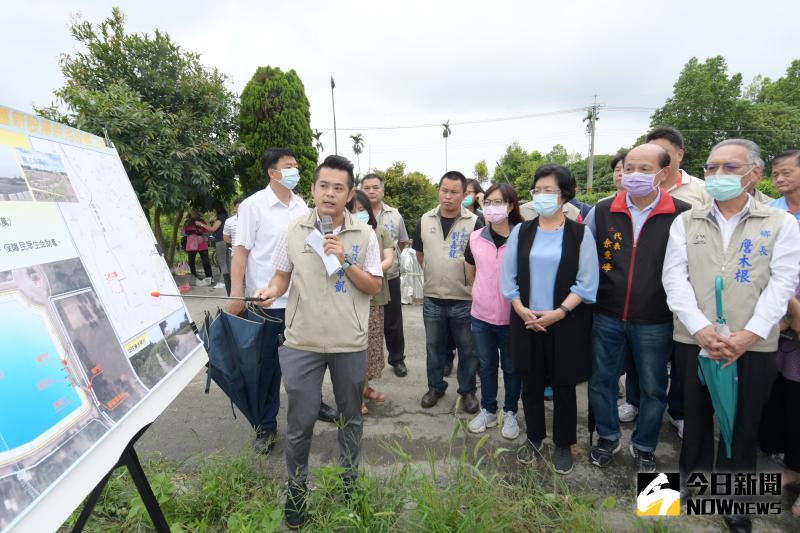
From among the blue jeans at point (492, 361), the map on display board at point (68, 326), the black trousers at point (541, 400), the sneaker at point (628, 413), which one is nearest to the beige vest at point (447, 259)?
the blue jeans at point (492, 361)

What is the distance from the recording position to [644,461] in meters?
2.51

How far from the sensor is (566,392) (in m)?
2.48

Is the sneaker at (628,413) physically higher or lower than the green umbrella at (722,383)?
lower

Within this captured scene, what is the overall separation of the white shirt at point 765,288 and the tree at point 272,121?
31.2 feet

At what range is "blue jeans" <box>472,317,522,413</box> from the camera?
2.91 m

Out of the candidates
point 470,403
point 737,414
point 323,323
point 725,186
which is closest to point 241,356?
point 323,323

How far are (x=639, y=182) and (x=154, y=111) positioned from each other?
9.48 meters

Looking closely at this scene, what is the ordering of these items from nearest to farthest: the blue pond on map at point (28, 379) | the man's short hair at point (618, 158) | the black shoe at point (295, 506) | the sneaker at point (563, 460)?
the blue pond on map at point (28, 379) → the black shoe at point (295, 506) → the sneaker at point (563, 460) → the man's short hair at point (618, 158)

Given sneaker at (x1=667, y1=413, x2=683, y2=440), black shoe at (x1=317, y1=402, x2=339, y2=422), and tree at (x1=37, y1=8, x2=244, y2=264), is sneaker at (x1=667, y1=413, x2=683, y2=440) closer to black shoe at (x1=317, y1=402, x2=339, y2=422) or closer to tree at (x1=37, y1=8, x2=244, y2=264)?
black shoe at (x1=317, y1=402, x2=339, y2=422)

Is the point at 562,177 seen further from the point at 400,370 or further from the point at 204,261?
the point at 204,261

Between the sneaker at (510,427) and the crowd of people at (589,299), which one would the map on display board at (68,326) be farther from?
the sneaker at (510,427)

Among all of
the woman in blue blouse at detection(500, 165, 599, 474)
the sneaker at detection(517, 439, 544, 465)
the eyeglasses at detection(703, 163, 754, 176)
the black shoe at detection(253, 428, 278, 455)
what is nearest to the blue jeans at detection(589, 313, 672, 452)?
the woman in blue blouse at detection(500, 165, 599, 474)

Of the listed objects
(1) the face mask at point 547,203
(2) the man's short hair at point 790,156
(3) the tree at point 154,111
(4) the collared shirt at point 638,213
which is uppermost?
(3) the tree at point 154,111

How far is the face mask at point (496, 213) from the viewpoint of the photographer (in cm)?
282
